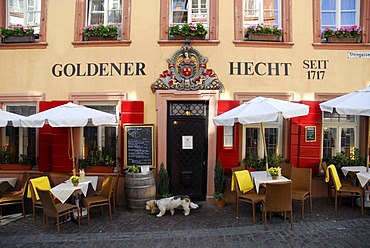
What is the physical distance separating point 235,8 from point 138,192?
491 centimetres

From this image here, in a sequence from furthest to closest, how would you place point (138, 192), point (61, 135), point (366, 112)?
point (61, 135) < point (138, 192) < point (366, 112)

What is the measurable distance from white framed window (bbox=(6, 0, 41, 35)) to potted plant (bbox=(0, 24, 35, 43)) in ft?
0.87

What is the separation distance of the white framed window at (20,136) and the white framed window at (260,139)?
17.7 ft

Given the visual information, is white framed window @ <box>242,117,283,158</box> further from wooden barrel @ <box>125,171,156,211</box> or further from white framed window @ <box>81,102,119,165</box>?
white framed window @ <box>81,102,119,165</box>

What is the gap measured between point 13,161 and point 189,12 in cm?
577

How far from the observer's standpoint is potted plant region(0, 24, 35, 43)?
24.6 ft

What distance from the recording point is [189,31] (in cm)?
723

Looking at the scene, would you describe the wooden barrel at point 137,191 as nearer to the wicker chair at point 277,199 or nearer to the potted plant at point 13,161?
the wicker chair at point 277,199

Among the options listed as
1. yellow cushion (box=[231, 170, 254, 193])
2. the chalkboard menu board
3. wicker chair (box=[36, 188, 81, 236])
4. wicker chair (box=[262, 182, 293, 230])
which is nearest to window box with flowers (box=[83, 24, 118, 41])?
the chalkboard menu board

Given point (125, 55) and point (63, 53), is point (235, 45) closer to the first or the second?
point (125, 55)

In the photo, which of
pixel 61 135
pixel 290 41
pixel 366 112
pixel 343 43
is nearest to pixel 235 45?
pixel 290 41

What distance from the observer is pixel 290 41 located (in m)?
7.37

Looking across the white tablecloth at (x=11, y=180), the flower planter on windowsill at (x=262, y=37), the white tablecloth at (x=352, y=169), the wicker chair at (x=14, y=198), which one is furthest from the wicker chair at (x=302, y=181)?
the white tablecloth at (x=11, y=180)

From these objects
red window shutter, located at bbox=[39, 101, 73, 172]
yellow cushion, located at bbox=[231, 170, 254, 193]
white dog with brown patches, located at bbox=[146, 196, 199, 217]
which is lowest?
white dog with brown patches, located at bbox=[146, 196, 199, 217]
